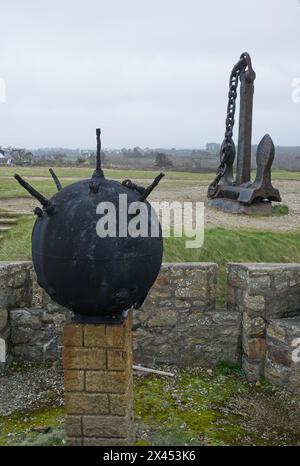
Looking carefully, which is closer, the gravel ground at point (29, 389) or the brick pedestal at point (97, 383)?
the brick pedestal at point (97, 383)

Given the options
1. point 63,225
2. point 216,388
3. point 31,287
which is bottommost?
point 216,388

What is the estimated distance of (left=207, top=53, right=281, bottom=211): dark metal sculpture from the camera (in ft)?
37.4

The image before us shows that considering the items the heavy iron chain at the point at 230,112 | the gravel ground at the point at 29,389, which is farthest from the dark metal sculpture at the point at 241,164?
the gravel ground at the point at 29,389

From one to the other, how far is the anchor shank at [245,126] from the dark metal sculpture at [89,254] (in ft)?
31.4

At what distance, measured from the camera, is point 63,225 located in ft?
10.1

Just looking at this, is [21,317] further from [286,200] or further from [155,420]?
[286,200]

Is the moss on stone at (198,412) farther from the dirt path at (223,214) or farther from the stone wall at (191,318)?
the dirt path at (223,214)

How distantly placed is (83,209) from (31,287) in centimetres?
291

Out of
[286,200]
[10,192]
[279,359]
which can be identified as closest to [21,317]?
[279,359]

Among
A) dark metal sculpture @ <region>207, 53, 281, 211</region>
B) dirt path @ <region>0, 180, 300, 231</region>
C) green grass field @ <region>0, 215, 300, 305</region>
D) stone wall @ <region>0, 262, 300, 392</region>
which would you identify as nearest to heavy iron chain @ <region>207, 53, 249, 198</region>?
dark metal sculpture @ <region>207, 53, 281, 211</region>

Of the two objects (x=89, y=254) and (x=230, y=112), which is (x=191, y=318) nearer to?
(x=89, y=254)

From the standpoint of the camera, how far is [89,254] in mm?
3012

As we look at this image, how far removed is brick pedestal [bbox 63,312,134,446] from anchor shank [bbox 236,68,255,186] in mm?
9515

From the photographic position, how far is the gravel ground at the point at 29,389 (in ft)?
15.5
